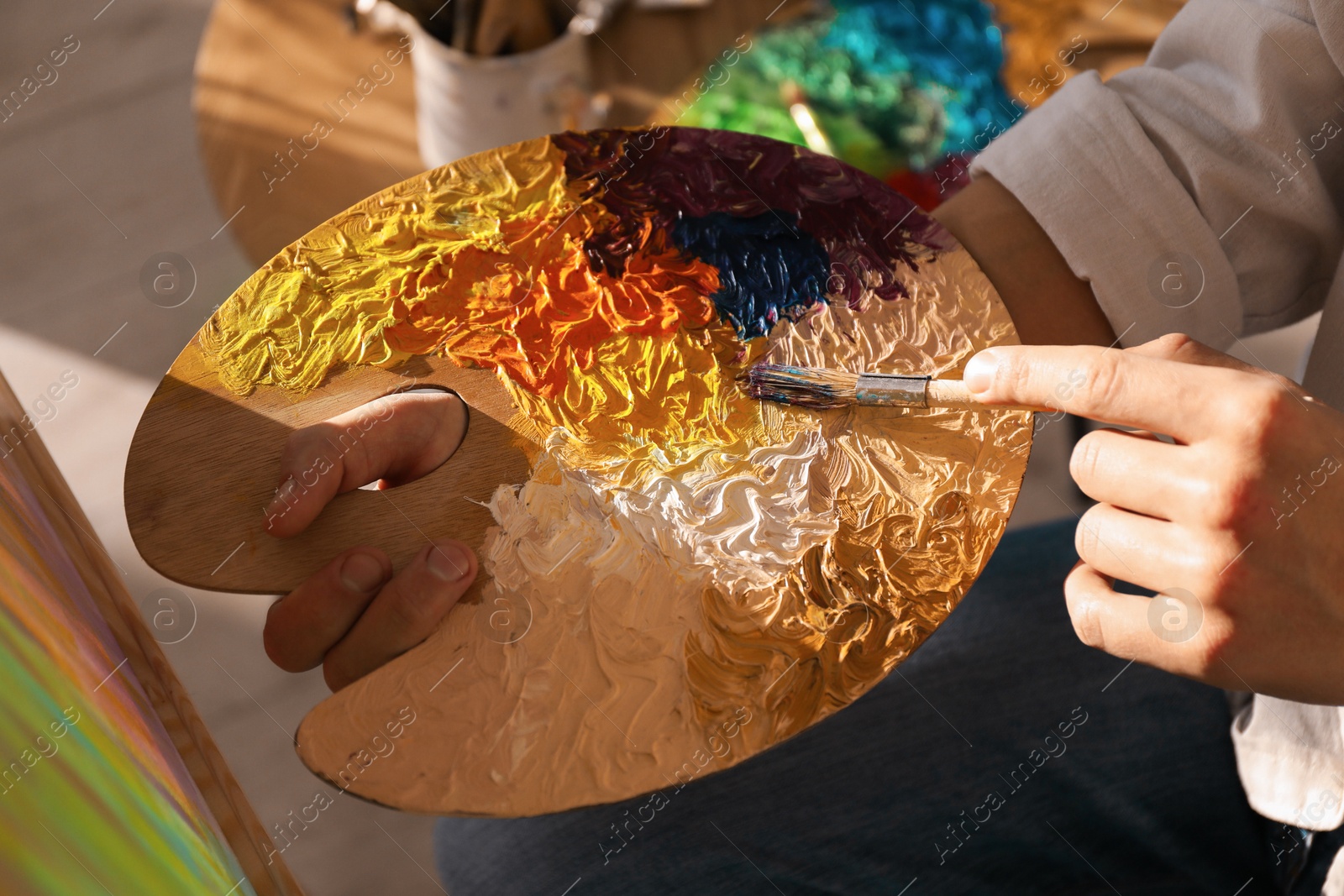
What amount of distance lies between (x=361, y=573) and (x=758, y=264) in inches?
9.8

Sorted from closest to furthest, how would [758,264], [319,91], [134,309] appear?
[758,264] → [319,91] → [134,309]

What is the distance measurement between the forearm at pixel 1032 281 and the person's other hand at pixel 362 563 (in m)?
0.30

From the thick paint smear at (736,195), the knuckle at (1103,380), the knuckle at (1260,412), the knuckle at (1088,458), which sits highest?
the thick paint smear at (736,195)

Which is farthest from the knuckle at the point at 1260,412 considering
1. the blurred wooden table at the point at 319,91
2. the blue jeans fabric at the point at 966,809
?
the blurred wooden table at the point at 319,91

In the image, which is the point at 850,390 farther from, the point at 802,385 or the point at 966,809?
the point at 966,809

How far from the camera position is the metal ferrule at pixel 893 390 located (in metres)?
0.42

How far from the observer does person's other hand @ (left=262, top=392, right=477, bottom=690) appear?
15.6 inches

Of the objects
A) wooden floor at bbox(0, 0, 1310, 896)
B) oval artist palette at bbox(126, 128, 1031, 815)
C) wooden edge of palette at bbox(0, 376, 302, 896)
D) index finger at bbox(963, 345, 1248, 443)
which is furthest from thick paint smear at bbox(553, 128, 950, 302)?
wooden floor at bbox(0, 0, 1310, 896)

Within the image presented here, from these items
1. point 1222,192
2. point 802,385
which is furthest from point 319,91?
point 1222,192

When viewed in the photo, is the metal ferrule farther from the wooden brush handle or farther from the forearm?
the forearm

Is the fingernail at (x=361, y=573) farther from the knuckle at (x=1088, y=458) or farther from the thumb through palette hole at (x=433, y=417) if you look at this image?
the knuckle at (x=1088, y=458)

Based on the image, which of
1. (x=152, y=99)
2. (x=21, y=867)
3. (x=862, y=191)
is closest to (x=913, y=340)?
(x=862, y=191)

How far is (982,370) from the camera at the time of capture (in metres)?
0.39

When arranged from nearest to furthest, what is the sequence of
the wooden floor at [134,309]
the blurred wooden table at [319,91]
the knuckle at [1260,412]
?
the knuckle at [1260,412]
the blurred wooden table at [319,91]
the wooden floor at [134,309]
